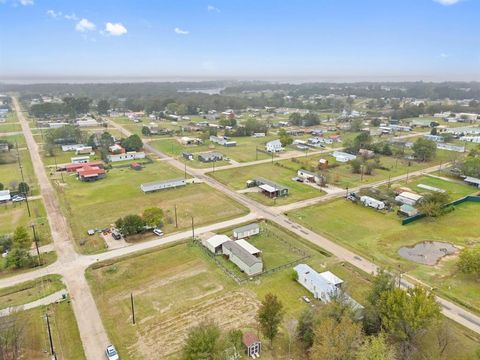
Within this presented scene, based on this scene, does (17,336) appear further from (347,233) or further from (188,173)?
(188,173)

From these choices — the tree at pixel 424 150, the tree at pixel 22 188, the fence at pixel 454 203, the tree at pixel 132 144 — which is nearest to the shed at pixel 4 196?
the tree at pixel 22 188

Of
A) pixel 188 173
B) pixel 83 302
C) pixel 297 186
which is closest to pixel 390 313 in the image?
pixel 83 302

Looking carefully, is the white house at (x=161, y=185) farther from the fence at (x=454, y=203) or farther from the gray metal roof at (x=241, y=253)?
the fence at (x=454, y=203)

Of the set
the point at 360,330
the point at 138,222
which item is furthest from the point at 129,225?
the point at 360,330

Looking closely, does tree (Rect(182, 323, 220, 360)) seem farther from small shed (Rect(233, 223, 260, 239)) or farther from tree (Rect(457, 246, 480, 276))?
tree (Rect(457, 246, 480, 276))

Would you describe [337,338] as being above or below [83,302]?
above

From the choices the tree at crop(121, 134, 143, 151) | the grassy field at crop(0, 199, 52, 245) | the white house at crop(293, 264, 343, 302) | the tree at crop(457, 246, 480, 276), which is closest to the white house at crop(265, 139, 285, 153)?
the tree at crop(121, 134, 143, 151)
